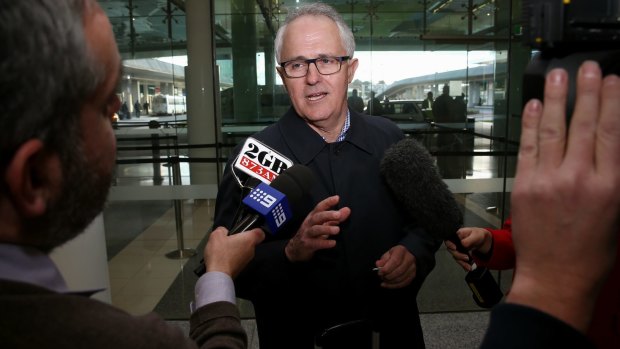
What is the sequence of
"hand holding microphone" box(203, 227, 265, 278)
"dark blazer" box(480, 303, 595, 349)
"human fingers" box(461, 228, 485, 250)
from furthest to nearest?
"human fingers" box(461, 228, 485, 250) → "hand holding microphone" box(203, 227, 265, 278) → "dark blazer" box(480, 303, 595, 349)

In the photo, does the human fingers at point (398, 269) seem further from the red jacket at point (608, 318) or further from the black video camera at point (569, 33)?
the black video camera at point (569, 33)

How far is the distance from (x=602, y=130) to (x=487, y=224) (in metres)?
4.63

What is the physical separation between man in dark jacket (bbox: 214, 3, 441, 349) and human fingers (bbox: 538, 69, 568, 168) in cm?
98

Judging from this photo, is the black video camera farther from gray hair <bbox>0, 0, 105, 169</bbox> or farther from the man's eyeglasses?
the man's eyeglasses

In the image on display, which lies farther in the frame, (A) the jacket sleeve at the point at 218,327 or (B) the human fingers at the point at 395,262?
(B) the human fingers at the point at 395,262

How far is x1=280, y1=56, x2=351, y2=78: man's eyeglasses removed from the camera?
170 cm

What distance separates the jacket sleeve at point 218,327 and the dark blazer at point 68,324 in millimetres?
155

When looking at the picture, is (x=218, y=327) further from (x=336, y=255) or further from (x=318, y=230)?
(x=336, y=255)

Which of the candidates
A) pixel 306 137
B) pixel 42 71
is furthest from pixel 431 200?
pixel 42 71

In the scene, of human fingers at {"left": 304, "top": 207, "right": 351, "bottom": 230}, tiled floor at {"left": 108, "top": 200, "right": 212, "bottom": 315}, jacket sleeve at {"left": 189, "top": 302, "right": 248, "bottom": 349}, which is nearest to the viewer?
A: jacket sleeve at {"left": 189, "top": 302, "right": 248, "bottom": 349}

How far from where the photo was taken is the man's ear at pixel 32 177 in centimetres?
60

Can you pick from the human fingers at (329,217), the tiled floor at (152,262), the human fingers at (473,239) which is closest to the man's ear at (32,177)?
the human fingers at (329,217)

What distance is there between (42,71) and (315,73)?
117cm

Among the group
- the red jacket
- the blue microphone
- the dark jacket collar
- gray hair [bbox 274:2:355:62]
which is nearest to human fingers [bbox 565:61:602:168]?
the red jacket
